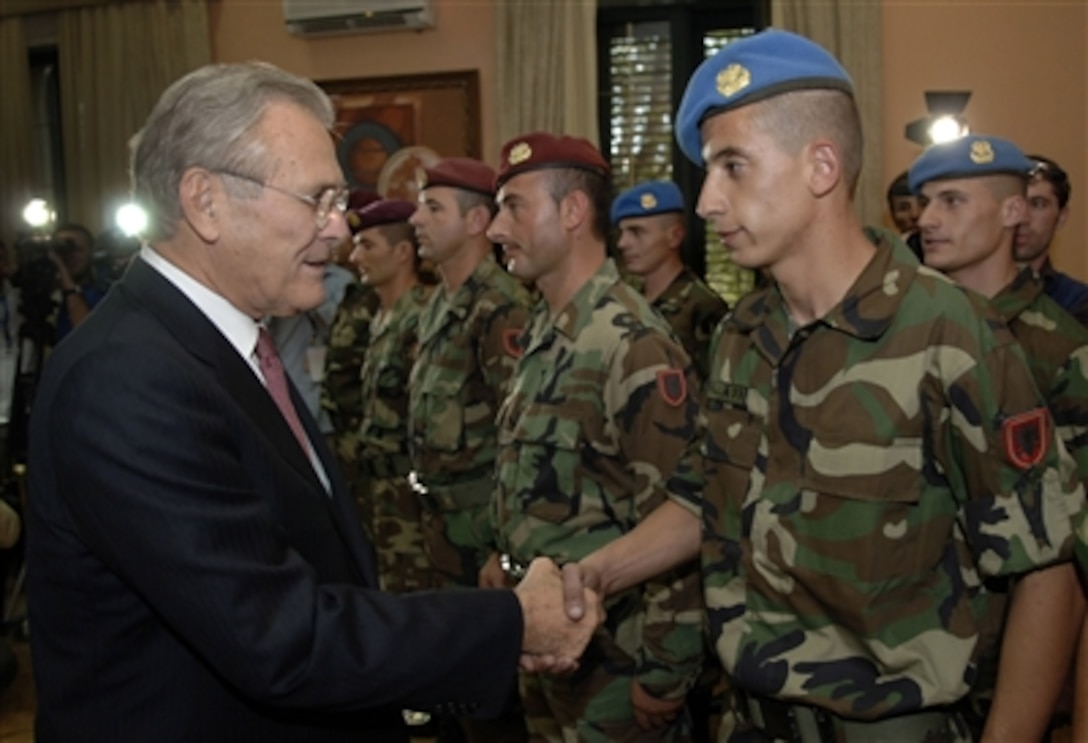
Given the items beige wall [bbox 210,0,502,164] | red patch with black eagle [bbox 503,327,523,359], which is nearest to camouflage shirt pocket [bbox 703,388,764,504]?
red patch with black eagle [bbox 503,327,523,359]

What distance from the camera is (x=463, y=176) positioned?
382 cm

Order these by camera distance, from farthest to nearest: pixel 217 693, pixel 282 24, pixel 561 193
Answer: pixel 282 24 → pixel 561 193 → pixel 217 693

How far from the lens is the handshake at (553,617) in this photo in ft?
5.23

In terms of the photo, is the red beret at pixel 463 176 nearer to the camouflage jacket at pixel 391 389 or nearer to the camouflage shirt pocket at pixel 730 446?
the camouflage jacket at pixel 391 389

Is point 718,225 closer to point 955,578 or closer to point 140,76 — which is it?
point 955,578

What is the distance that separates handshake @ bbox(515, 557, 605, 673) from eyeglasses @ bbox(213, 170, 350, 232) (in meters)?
0.59

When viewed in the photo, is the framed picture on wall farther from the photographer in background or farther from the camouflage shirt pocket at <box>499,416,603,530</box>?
the camouflage shirt pocket at <box>499,416,603,530</box>

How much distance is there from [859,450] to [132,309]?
0.96 m

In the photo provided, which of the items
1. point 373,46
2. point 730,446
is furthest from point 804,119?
point 373,46

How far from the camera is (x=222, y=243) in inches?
57.2

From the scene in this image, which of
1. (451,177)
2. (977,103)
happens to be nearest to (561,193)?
(451,177)

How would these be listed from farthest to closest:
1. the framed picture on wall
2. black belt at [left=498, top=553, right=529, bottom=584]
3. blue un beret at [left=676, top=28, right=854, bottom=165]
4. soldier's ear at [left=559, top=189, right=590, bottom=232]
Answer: the framed picture on wall
soldier's ear at [left=559, top=189, right=590, bottom=232]
black belt at [left=498, top=553, right=529, bottom=584]
blue un beret at [left=676, top=28, right=854, bottom=165]

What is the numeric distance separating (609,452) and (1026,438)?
3.40ft

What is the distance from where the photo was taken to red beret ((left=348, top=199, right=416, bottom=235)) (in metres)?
4.54
